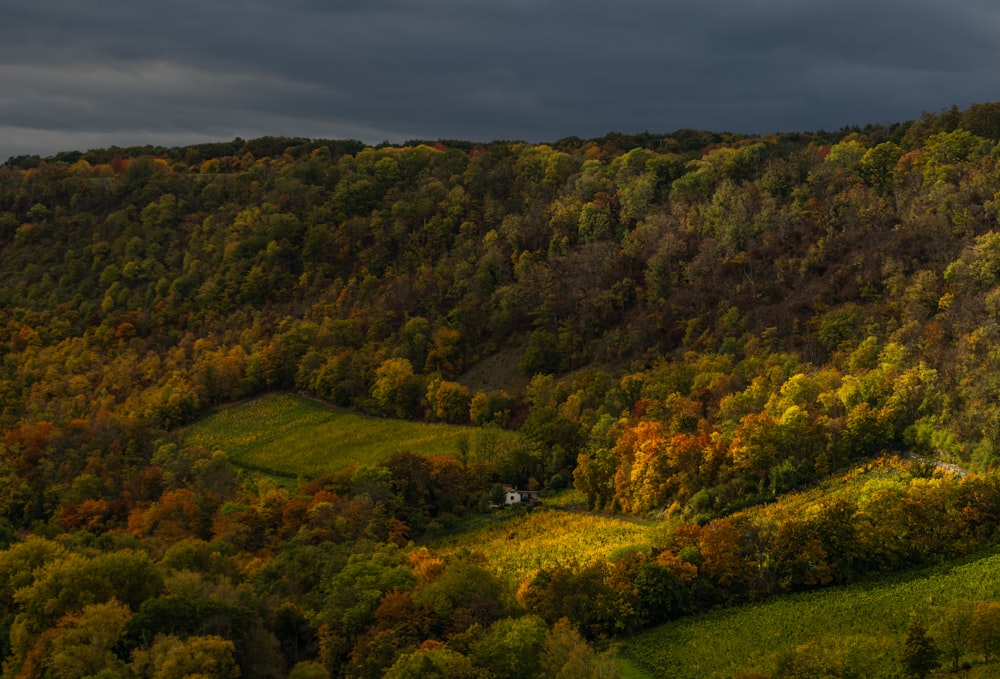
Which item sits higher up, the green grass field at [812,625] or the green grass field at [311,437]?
the green grass field at [812,625]

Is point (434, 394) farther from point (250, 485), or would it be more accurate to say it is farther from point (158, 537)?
point (158, 537)

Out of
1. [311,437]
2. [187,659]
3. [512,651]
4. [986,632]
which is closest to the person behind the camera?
[986,632]

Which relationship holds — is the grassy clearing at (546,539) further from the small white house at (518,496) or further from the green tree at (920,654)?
the green tree at (920,654)

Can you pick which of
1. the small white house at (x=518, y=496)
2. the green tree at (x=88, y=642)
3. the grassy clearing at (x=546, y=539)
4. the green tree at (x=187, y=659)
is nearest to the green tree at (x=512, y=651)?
the green tree at (x=187, y=659)

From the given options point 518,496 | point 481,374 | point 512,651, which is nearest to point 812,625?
point 512,651

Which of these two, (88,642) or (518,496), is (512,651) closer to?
(88,642)

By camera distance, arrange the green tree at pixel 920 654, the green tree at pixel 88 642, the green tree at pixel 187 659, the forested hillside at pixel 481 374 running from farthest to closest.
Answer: the forested hillside at pixel 481 374
the green tree at pixel 88 642
the green tree at pixel 187 659
the green tree at pixel 920 654

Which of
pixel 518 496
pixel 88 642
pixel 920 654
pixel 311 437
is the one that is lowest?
pixel 518 496

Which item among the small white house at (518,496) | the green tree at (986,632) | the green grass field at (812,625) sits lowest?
the small white house at (518,496)
